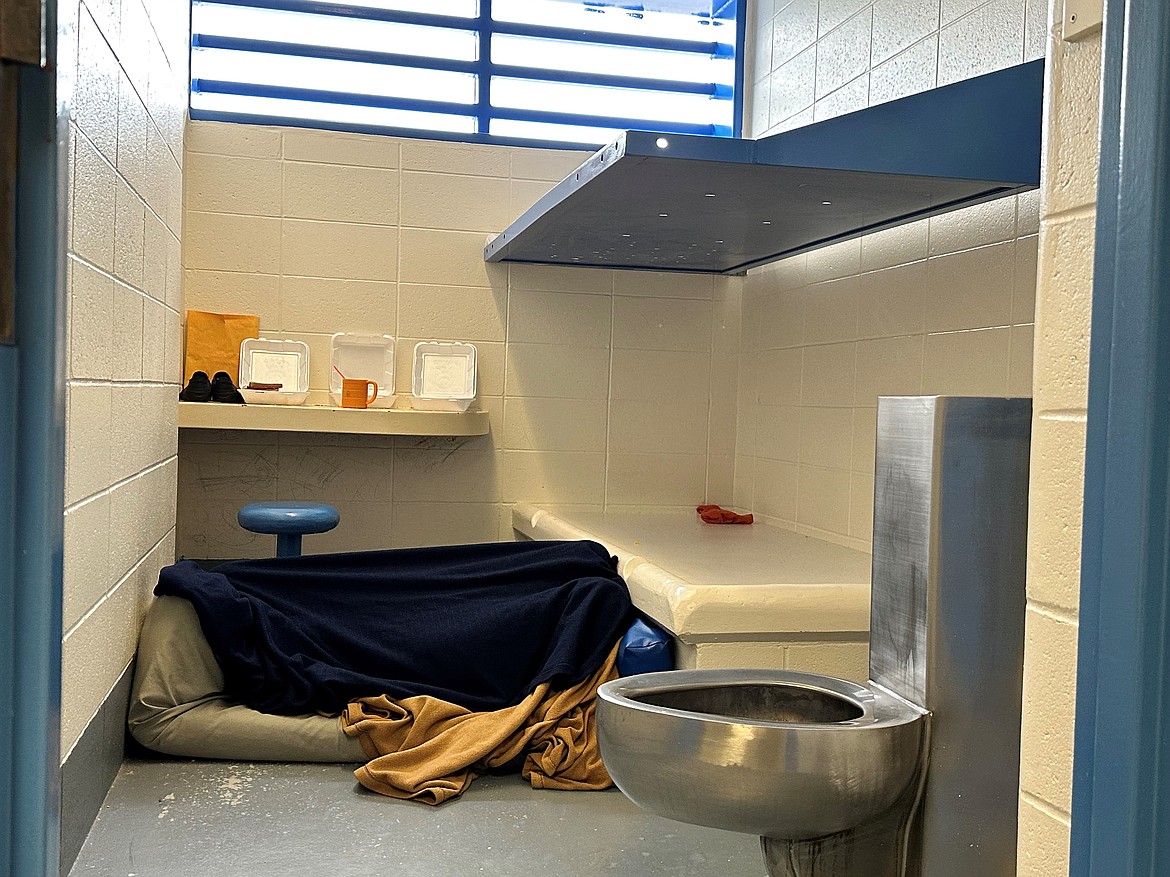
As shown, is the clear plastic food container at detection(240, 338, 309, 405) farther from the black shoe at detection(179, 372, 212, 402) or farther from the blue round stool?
the blue round stool

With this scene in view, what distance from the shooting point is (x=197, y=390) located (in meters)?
4.10

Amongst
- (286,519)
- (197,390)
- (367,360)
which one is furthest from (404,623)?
(367,360)

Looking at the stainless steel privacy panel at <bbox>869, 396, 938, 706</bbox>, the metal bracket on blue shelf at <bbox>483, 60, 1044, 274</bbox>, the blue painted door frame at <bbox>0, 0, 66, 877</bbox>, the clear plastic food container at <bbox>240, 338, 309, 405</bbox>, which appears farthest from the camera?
the clear plastic food container at <bbox>240, 338, 309, 405</bbox>

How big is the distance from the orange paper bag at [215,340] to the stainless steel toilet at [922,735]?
113 inches

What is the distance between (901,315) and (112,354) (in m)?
2.29

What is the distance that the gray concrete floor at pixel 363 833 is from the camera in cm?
233

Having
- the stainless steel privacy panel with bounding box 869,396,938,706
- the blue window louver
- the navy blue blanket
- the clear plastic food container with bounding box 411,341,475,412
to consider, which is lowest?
the navy blue blanket

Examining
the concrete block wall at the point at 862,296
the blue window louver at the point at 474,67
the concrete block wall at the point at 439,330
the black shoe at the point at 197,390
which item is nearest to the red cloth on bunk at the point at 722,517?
the concrete block wall at the point at 862,296

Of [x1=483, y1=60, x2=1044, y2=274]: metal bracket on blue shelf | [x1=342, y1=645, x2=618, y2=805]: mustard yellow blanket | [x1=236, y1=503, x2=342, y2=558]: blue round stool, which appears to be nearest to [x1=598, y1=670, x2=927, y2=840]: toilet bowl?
[x1=342, y1=645, x2=618, y2=805]: mustard yellow blanket

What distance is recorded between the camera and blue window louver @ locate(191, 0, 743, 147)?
454 cm

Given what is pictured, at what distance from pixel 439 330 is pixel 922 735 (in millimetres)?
3136

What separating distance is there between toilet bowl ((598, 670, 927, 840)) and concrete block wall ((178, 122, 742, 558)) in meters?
2.82

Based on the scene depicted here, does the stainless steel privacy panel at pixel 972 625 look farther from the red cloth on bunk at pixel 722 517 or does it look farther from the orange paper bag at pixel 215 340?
the orange paper bag at pixel 215 340

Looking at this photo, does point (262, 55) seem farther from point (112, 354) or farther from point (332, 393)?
point (112, 354)
